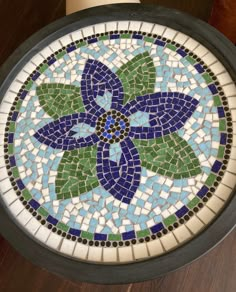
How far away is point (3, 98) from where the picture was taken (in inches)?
39.2

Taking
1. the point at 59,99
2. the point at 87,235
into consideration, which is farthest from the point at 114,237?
the point at 59,99

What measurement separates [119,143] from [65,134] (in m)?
0.16

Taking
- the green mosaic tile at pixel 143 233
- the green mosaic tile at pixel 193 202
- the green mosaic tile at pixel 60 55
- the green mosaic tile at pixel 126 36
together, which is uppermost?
the green mosaic tile at pixel 126 36

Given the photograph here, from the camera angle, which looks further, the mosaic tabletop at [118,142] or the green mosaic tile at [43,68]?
the green mosaic tile at [43,68]

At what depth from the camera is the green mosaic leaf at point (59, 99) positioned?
37.8 inches

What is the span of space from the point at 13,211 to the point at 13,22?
140 cm

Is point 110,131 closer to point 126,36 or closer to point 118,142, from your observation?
point 118,142

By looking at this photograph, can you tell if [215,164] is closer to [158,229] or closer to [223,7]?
[158,229]

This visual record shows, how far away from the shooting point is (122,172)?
849 millimetres

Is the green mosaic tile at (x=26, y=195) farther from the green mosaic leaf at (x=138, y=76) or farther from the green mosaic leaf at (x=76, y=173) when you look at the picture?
the green mosaic leaf at (x=138, y=76)

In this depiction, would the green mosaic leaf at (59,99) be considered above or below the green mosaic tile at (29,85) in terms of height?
below

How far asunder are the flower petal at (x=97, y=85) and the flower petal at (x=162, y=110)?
2.2 inches

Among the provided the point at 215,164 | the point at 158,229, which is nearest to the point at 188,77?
the point at 215,164

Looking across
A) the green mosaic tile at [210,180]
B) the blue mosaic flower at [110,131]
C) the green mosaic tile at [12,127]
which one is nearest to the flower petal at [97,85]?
the blue mosaic flower at [110,131]
